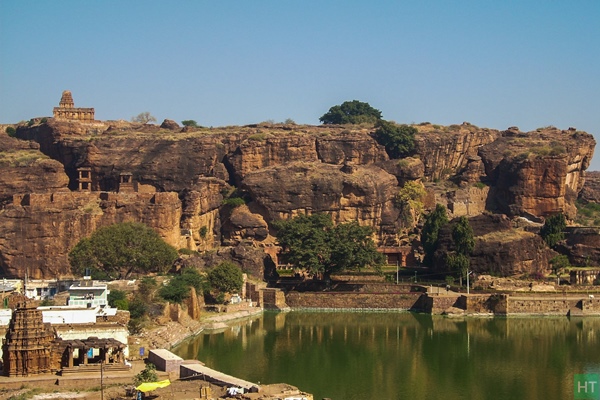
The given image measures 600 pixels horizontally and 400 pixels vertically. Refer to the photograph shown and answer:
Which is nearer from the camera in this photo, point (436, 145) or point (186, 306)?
point (186, 306)

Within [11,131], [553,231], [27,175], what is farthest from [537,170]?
[11,131]

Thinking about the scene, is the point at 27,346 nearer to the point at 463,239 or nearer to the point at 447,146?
the point at 463,239

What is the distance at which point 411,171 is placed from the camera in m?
78.8

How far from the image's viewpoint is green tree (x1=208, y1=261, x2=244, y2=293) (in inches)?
2339

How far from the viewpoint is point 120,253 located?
5809cm

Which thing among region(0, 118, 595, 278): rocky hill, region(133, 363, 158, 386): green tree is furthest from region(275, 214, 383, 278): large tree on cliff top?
region(133, 363, 158, 386): green tree

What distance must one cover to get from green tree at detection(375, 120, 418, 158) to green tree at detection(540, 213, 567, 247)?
48.4 feet

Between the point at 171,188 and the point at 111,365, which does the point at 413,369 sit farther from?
the point at 171,188

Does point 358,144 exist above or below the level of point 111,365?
above

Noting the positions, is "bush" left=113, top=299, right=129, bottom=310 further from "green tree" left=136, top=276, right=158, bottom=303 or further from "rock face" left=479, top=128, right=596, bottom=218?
"rock face" left=479, top=128, right=596, bottom=218

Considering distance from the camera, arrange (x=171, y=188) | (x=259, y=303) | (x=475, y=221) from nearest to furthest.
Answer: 1. (x=259, y=303)
2. (x=475, y=221)
3. (x=171, y=188)

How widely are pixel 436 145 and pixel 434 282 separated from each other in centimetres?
1998

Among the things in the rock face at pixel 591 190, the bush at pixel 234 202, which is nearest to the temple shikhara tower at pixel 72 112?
the bush at pixel 234 202

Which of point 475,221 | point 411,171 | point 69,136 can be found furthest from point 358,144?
point 69,136
